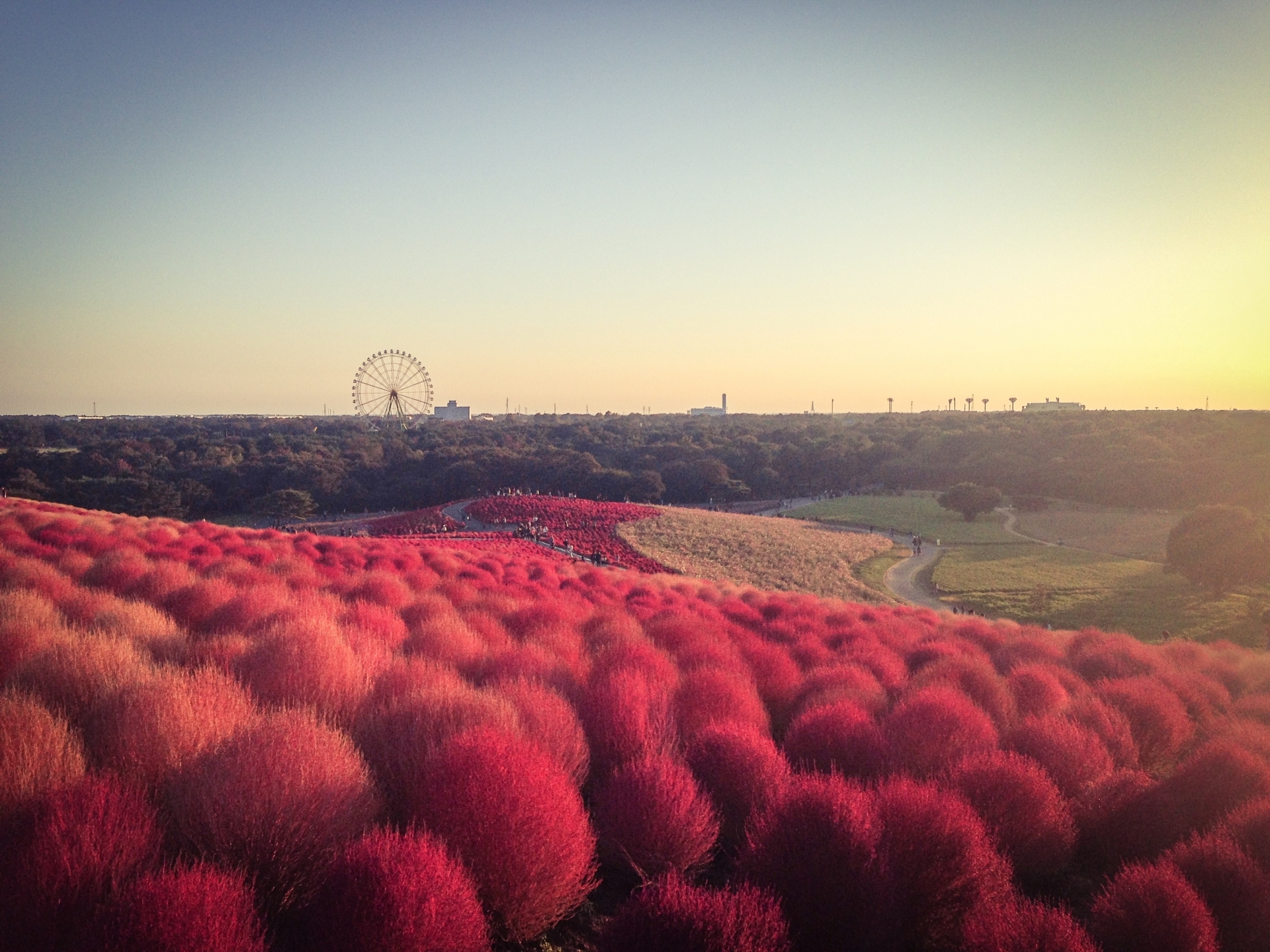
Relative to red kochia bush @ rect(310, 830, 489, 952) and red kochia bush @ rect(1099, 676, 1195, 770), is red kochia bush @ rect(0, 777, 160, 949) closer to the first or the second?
red kochia bush @ rect(310, 830, 489, 952)

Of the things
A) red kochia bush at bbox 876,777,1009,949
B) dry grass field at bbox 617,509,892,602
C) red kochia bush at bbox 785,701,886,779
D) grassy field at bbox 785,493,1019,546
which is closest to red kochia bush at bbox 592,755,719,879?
red kochia bush at bbox 876,777,1009,949

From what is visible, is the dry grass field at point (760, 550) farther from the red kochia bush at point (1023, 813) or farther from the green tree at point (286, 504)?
the green tree at point (286, 504)

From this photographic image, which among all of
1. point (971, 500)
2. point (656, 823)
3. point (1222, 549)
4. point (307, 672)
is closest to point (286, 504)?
point (307, 672)

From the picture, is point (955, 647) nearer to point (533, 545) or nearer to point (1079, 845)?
point (1079, 845)

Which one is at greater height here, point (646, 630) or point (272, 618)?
point (272, 618)

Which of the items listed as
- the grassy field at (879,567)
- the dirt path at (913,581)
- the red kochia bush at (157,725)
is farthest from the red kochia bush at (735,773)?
the grassy field at (879,567)

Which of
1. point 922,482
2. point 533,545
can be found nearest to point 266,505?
point 533,545
